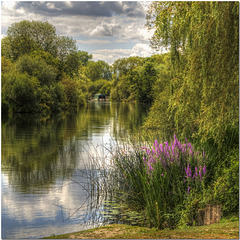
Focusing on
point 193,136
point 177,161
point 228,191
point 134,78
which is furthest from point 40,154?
point 134,78

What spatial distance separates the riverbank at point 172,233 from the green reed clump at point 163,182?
1.62 ft

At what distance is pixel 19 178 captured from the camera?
12.8 m

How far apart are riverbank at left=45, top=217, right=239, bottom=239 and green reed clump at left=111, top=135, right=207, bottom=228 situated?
494mm

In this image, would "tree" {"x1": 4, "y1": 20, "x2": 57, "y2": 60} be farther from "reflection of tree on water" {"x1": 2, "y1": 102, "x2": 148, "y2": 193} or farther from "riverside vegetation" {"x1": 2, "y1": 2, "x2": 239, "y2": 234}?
"riverside vegetation" {"x1": 2, "y1": 2, "x2": 239, "y2": 234}

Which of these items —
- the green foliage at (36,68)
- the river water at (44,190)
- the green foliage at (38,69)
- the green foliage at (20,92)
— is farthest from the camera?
the green foliage at (36,68)

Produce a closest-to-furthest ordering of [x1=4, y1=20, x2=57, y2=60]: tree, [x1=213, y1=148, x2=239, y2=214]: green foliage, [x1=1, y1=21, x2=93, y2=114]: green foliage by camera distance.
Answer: [x1=213, y1=148, x2=239, y2=214]: green foliage
[x1=1, y1=21, x2=93, y2=114]: green foliage
[x1=4, y1=20, x2=57, y2=60]: tree

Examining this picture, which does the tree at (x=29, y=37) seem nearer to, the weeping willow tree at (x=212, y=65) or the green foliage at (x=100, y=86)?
the weeping willow tree at (x=212, y=65)

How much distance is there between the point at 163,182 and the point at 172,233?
1628 millimetres

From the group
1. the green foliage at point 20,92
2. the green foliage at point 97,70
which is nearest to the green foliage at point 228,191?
the green foliage at point 20,92

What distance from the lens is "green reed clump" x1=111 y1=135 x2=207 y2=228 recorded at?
23.3ft

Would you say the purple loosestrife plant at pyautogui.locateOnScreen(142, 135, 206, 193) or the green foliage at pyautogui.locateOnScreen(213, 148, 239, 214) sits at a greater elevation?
the purple loosestrife plant at pyautogui.locateOnScreen(142, 135, 206, 193)

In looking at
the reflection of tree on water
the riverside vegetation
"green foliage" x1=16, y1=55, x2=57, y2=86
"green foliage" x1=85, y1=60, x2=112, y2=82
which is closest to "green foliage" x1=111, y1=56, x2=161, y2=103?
"green foliage" x1=85, y1=60, x2=112, y2=82

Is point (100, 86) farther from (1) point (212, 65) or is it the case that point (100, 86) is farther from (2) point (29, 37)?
(1) point (212, 65)

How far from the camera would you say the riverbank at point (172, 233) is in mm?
5504
